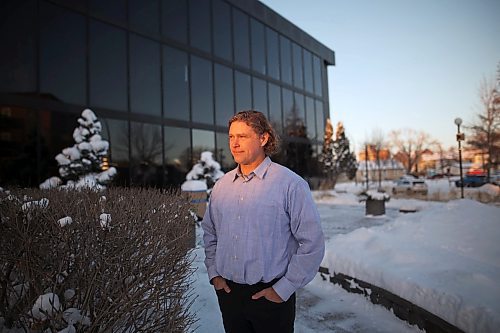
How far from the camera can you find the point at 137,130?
11.6 meters

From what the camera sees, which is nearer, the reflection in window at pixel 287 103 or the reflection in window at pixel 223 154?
the reflection in window at pixel 223 154

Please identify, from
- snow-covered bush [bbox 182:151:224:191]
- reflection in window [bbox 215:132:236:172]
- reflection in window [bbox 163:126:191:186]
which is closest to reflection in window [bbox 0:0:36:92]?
reflection in window [bbox 163:126:191:186]

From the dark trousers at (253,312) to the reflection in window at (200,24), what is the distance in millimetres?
14096

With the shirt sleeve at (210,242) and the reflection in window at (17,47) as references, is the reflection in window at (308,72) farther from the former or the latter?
the shirt sleeve at (210,242)

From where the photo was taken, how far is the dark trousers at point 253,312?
6.12 ft

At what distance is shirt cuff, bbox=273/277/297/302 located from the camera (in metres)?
1.79

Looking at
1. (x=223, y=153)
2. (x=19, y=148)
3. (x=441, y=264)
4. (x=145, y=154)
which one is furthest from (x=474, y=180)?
(x=19, y=148)

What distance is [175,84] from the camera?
13.4m

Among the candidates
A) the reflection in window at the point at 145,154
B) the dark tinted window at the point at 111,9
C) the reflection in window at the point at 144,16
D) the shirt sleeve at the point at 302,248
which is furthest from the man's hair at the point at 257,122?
the reflection in window at the point at 144,16

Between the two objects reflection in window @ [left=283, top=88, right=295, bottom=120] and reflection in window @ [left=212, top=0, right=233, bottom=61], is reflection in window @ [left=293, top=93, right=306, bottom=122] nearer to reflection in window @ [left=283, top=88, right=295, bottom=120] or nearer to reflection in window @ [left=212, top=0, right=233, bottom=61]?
reflection in window @ [left=283, top=88, right=295, bottom=120]

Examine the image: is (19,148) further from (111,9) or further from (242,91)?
(242,91)

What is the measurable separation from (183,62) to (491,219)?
1194 cm

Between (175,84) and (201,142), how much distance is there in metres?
2.65

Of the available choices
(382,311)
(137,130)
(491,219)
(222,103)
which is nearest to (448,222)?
(491,219)
